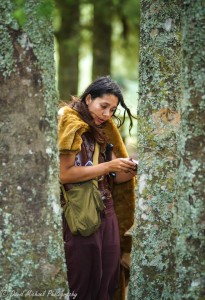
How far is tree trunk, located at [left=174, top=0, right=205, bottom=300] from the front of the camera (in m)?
3.38

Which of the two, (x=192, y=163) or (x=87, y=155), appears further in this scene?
(x=87, y=155)

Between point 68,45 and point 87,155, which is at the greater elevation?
point 68,45

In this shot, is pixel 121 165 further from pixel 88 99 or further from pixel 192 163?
pixel 192 163

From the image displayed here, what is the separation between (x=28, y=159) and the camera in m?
3.48

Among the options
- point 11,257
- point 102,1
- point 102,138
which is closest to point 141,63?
point 102,138

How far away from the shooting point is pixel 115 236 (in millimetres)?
5051

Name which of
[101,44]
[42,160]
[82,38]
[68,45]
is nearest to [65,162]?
[42,160]

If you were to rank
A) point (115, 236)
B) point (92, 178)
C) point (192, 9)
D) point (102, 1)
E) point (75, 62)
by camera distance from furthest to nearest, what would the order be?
point (75, 62)
point (102, 1)
point (115, 236)
point (92, 178)
point (192, 9)

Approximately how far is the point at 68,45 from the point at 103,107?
817 cm

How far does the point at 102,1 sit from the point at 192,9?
29.3 feet

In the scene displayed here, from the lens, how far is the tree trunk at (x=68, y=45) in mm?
12672

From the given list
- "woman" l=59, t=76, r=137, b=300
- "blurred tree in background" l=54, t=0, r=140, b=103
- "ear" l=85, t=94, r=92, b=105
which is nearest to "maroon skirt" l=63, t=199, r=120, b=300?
"woman" l=59, t=76, r=137, b=300

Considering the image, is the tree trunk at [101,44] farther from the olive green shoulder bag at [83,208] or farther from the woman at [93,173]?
the olive green shoulder bag at [83,208]

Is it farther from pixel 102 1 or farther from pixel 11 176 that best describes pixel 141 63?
pixel 102 1
